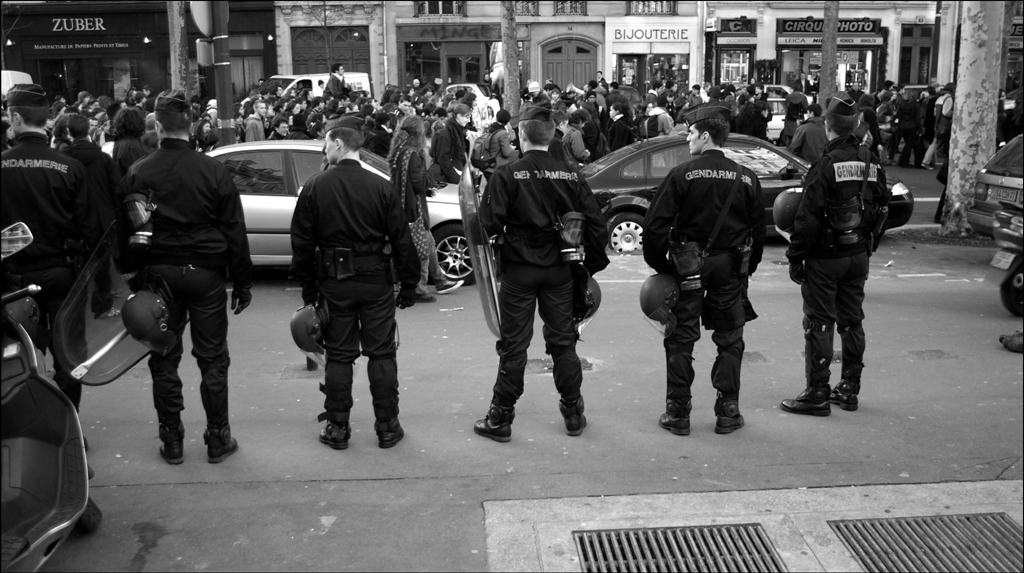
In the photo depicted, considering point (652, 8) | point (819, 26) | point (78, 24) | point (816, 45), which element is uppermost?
point (652, 8)

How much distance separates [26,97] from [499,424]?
122 inches

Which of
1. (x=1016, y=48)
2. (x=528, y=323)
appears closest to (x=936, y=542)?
(x=528, y=323)

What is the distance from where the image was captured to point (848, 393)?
20.6 ft

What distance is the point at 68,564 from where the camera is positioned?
4324mm

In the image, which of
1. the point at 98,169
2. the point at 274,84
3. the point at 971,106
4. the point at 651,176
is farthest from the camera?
the point at 274,84

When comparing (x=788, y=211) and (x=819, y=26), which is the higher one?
(x=819, y=26)

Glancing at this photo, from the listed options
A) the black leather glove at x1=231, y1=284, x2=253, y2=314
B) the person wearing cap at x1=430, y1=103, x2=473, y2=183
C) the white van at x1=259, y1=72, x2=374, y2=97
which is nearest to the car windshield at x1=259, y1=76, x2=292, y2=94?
the white van at x1=259, y1=72, x2=374, y2=97

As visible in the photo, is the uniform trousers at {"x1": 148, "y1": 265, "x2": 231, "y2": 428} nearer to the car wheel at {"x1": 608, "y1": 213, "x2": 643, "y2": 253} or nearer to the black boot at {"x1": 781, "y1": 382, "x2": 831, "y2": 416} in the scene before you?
the black boot at {"x1": 781, "y1": 382, "x2": 831, "y2": 416}

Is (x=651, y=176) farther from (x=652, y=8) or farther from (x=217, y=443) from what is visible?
(x=652, y=8)

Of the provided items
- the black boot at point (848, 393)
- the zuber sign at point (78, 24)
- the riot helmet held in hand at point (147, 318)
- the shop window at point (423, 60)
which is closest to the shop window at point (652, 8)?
the shop window at point (423, 60)

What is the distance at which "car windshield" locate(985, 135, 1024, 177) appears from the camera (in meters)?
10.3

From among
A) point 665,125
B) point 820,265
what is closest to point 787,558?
point 820,265

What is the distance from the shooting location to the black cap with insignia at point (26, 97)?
548 centimetres

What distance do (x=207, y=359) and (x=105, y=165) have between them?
1.91m
